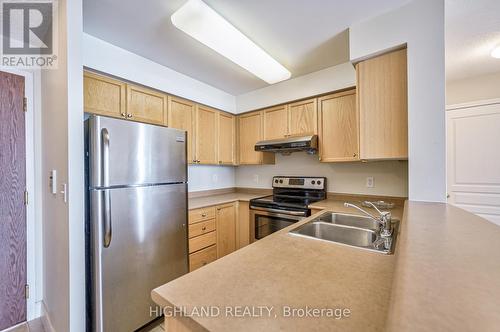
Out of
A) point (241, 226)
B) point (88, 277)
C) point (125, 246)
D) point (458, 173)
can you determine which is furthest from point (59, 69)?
point (458, 173)

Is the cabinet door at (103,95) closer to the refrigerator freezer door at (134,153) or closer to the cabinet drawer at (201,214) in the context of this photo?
the refrigerator freezer door at (134,153)

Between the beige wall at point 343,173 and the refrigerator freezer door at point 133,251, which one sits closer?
the refrigerator freezer door at point 133,251

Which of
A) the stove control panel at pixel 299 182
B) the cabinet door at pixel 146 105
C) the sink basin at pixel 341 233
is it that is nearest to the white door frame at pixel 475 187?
the stove control panel at pixel 299 182

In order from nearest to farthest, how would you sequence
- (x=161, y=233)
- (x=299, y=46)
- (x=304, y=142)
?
(x=161, y=233) → (x=299, y=46) → (x=304, y=142)

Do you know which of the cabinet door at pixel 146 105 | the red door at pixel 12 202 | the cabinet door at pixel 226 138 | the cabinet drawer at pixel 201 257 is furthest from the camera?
the cabinet door at pixel 226 138

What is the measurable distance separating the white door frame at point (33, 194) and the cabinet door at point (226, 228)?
1.66m

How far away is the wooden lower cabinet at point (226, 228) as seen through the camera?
2576 mm

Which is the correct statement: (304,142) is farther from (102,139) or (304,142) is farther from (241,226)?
(102,139)

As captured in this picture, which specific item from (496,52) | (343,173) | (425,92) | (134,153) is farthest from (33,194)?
(496,52)

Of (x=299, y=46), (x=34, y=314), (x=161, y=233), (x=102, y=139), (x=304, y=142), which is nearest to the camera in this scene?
(x=102, y=139)

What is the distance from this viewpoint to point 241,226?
2812mm

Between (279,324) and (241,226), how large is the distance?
92.2 inches

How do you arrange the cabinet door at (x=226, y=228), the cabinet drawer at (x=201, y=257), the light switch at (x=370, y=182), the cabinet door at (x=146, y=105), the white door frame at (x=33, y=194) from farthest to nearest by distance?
1. the cabinet door at (x=226, y=228)
2. the light switch at (x=370, y=182)
3. the cabinet drawer at (x=201, y=257)
4. the cabinet door at (x=146, y=105)
5. the white door frame at (x=33, y=194)

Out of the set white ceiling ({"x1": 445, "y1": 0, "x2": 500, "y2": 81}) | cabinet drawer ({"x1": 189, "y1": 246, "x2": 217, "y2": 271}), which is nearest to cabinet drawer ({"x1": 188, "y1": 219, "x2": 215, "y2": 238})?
cabinet drawer ({"x1": 189, "y1": 246, "x2": 217, "y2": 271})
